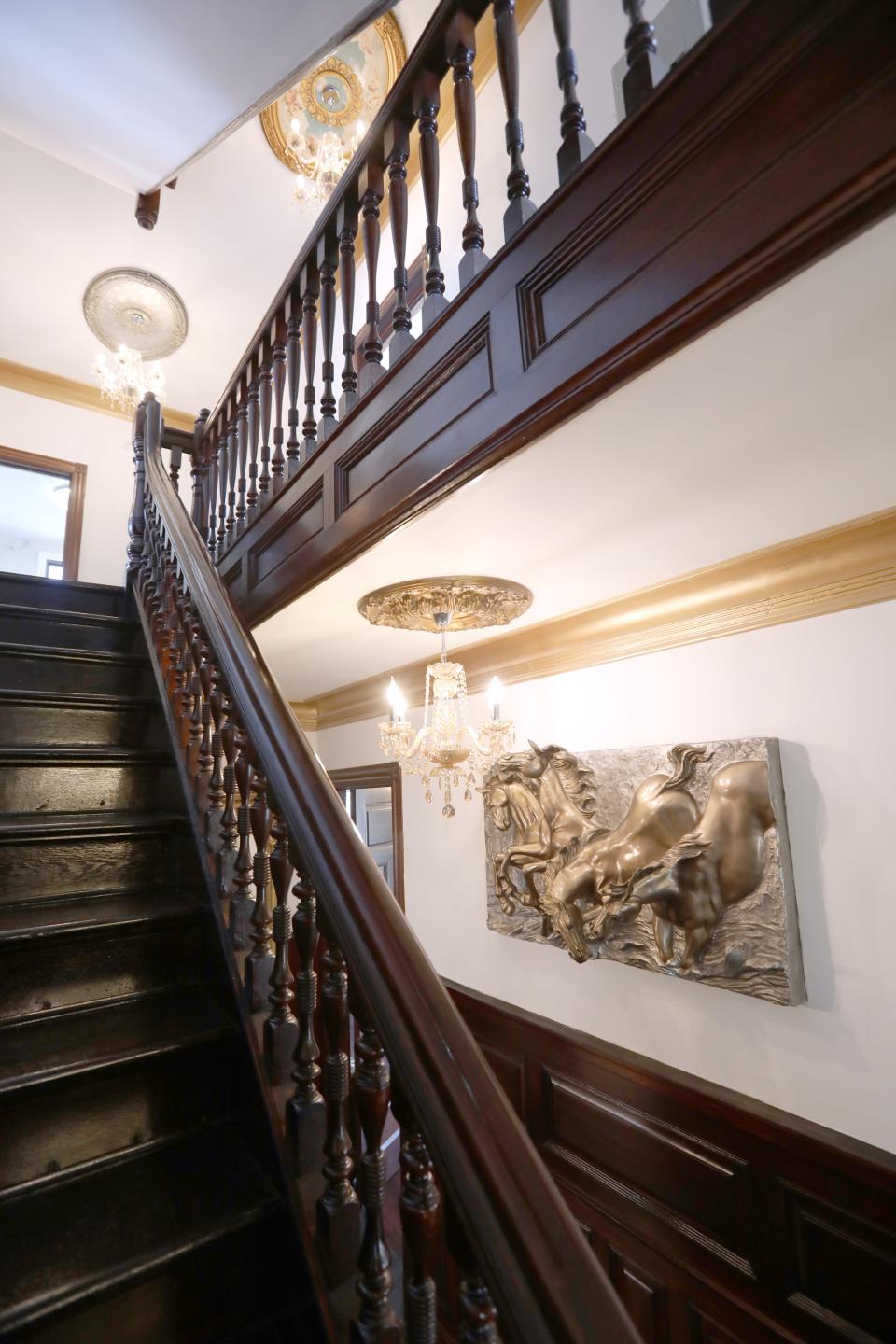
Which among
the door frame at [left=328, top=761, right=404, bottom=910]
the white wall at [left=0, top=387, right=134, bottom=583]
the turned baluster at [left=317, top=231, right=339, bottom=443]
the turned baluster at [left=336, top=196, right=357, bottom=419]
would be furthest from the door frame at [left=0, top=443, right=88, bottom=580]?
the turned baluster at [left=336, top=196, right=357, bottom=419]

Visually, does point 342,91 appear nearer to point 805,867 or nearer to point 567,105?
point 567,105

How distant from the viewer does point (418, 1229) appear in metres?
0.74

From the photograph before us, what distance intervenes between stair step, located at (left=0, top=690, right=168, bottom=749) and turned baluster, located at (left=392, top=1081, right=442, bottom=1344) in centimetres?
163

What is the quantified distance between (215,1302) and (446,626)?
1.94 meters

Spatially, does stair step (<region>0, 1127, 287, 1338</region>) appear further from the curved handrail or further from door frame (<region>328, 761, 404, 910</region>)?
door frame (<region>328, 761, 404, 910</region>)

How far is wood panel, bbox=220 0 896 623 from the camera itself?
788mm

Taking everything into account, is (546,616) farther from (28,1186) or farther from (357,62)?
(357,62)

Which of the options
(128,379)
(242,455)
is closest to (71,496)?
(128,379)

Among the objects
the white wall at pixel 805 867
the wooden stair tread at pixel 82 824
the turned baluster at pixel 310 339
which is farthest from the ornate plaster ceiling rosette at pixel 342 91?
the wooden stair tread at pixel 82 824

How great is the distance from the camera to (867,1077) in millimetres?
1691

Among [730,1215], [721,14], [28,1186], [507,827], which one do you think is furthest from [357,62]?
[730,1215]

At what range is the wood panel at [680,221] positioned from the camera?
788 mm

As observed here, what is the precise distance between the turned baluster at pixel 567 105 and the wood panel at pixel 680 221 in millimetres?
76

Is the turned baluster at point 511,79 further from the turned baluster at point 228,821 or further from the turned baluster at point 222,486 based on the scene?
the turned baluster at point 222,486
